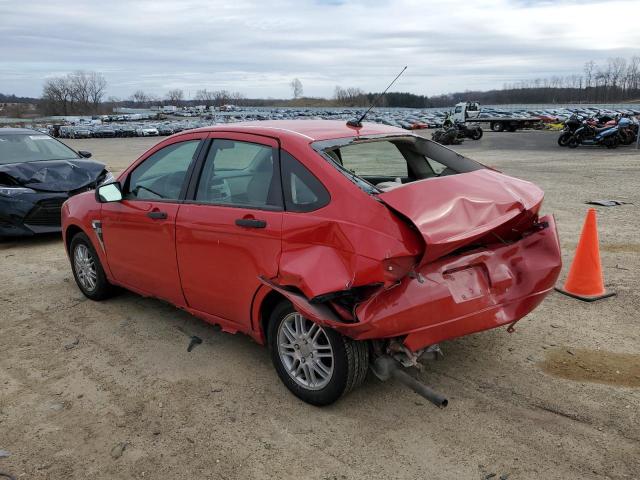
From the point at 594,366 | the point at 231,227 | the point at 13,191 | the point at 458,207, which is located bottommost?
the point at 594,366

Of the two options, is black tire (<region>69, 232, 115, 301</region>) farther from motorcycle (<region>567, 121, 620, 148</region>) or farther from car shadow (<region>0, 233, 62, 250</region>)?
motorcycle (<region>567, 121, 620, 148</region>)

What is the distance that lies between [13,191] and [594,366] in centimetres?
770

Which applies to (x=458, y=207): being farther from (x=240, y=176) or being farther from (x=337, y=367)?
(x=240, y=176)

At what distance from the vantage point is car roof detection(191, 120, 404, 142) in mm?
3578

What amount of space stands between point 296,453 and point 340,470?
281mm

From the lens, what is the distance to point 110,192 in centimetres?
451

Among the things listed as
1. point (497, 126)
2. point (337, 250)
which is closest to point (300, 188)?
point (337, 250)

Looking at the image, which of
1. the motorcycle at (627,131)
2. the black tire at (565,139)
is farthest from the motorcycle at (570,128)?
the motorcycle at (627,131)

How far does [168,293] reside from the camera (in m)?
4.30

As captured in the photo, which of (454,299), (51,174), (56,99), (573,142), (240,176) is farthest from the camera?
(56,99)

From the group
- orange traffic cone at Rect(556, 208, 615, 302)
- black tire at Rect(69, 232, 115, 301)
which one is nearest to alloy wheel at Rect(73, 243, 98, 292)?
black tire at Rect(69, 232, 115, 301)

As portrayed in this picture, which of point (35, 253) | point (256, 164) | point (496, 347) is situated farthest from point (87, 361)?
point (35, 253)

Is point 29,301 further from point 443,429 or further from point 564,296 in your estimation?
point 564,296

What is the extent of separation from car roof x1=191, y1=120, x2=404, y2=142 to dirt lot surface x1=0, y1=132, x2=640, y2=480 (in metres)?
1.68
